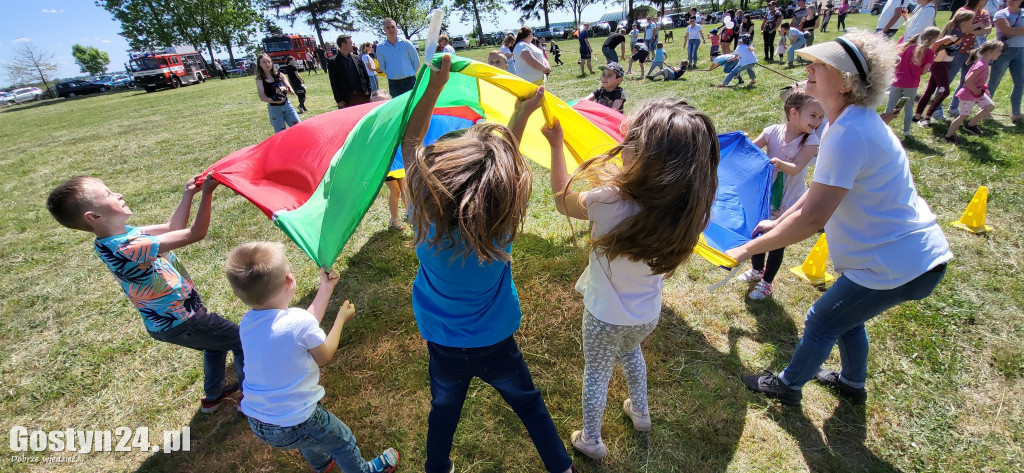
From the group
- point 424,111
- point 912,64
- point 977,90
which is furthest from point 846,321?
point 977,90

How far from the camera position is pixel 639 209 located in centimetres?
174

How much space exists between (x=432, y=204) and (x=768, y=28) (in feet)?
54.8

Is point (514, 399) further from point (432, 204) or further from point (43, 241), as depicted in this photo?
point (43, 241)

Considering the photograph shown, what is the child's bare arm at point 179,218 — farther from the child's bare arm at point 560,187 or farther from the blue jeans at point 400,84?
the blue jeans at point 400,84

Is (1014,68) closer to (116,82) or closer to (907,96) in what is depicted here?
(907,96)

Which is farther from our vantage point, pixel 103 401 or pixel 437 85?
pixel 103 401

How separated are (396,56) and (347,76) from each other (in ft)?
2.75

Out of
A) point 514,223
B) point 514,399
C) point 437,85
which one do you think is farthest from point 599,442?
point 437,85

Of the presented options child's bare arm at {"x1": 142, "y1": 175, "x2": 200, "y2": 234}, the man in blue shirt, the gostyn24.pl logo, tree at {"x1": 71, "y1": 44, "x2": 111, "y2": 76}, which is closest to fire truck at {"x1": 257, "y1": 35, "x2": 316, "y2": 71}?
the man in blue shirt

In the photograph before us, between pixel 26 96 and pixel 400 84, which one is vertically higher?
pixel 26 96

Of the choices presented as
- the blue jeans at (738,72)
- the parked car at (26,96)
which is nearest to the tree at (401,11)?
the parked car at (26,96)

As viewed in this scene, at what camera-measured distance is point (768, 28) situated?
14266 millimetres

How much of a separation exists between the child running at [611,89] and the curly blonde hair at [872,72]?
2795mm

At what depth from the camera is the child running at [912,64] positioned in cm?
578
